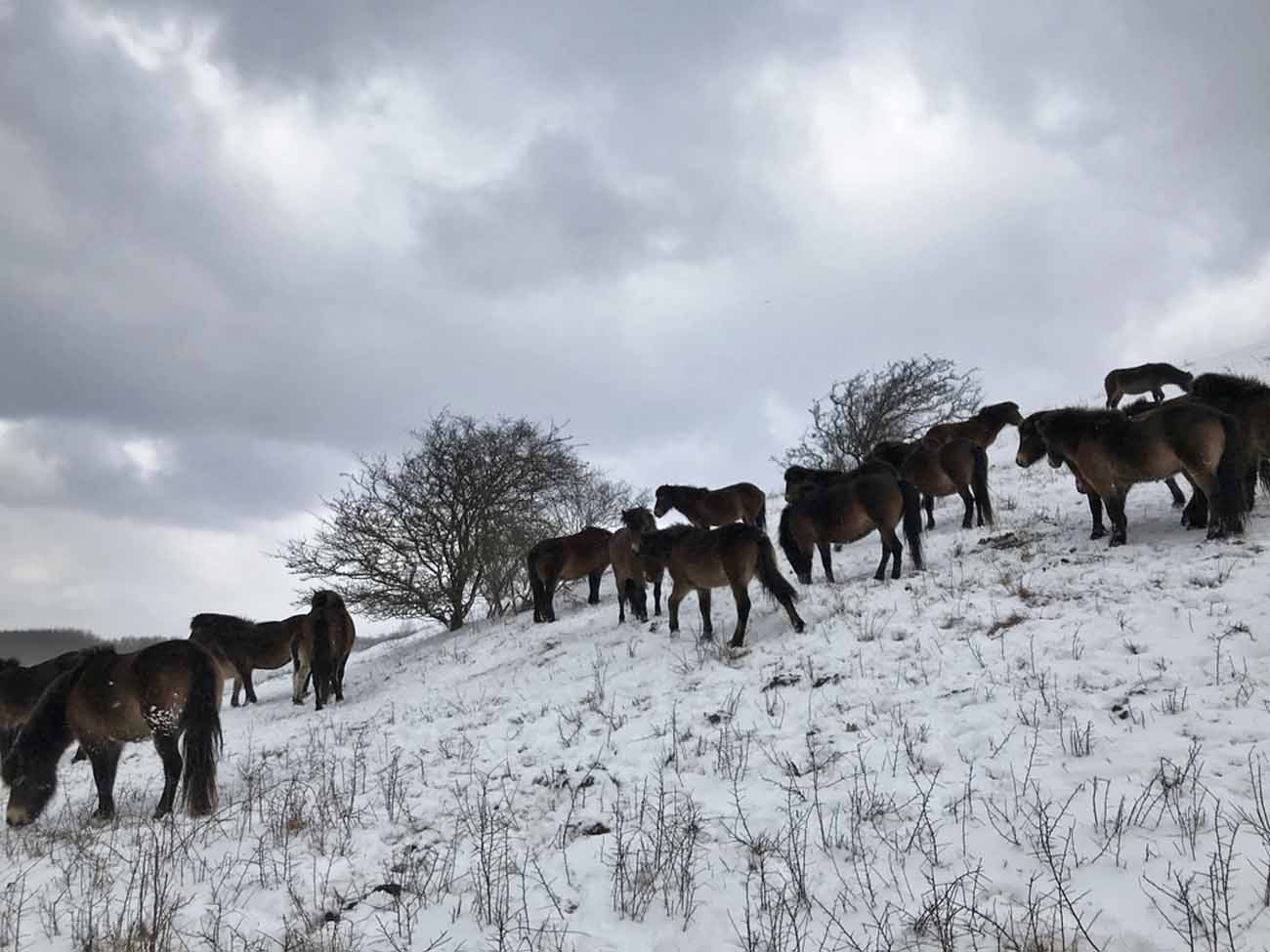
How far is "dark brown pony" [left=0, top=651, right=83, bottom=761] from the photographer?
43.0 ft

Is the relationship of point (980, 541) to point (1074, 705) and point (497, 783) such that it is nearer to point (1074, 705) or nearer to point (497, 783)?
point (1074, 705)

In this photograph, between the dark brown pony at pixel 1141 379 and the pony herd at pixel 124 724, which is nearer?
the pony herd at pixel 124 724

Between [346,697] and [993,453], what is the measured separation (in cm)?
2119

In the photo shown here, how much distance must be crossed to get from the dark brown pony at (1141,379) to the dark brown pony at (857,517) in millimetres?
12879

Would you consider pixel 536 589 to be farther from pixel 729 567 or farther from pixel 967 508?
pixel 967 508

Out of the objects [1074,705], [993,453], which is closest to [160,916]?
[1074,705]

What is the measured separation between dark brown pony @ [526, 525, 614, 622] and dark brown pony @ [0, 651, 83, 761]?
8800mm

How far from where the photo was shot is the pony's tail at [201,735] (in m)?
7.16

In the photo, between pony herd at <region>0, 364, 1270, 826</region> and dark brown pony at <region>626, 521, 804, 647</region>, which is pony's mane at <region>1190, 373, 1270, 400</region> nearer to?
pony herd at <region>0, 364, 1270, 826</region>

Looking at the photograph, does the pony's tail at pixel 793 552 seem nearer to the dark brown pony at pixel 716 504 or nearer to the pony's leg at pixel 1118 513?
the dark brown pony at pixel 716 504

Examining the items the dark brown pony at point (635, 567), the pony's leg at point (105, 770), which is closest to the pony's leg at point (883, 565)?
the dark brown pony at point (635, 567)

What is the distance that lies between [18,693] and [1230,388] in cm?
2069

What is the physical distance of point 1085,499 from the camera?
12906 mm

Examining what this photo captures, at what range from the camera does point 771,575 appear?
31.3 ft
